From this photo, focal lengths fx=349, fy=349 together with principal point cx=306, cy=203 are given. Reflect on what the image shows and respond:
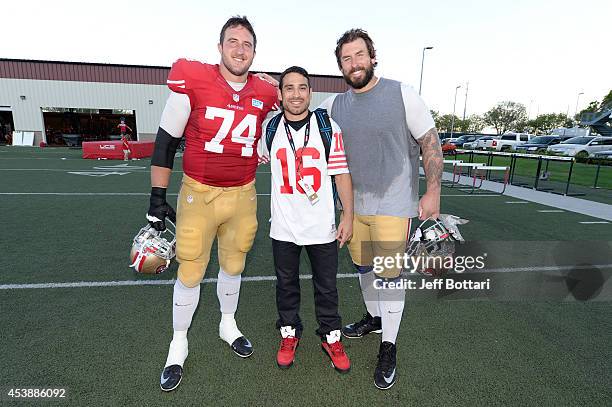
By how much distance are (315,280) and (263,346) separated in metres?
0.72

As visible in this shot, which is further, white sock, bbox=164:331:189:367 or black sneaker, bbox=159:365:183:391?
white sock, bbox=164:331:189:367

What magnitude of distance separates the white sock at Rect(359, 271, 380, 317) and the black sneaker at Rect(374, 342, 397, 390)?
1.58 ft

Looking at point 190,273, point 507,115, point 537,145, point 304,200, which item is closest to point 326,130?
point 304,200

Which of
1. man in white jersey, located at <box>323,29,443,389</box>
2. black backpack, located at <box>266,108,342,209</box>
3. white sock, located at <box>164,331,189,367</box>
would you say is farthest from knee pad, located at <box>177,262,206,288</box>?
man in white jersey, located at <box>323,29,443,389</box>

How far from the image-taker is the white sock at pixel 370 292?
273 centimetres

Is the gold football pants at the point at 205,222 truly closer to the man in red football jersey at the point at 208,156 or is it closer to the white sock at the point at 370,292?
the man in red football jersey at the point at 208,156

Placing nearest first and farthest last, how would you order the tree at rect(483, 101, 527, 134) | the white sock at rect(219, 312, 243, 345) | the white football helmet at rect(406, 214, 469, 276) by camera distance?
the white sock at rect(219, 312, 243, 345)
the white football helmet at rect(406, 214, 469, 276)
the tree at rect(483, 101, 527, 134)

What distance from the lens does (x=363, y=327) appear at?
289 cm

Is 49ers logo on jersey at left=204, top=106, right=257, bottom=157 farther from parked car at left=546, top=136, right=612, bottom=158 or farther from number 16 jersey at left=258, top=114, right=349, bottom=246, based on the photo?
parked car at left=546, top=136, right=612, bottom=158

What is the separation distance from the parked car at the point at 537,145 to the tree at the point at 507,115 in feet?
174

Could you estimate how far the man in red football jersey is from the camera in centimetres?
218

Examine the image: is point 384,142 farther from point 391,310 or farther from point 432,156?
point 391,310

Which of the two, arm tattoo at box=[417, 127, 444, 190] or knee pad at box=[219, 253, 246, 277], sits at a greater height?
arm tattoo at box=[417, 127, 444, 190]

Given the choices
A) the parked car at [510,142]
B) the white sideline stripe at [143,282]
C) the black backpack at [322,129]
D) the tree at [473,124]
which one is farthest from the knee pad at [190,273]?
the tree at [473,124]
